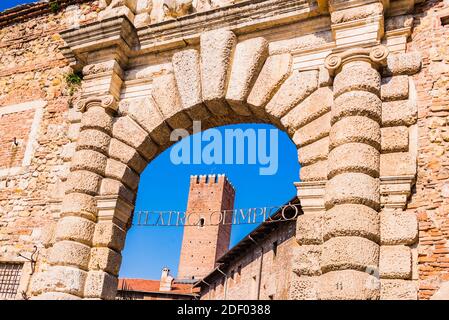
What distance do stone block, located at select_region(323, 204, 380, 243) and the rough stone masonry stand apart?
0.05 feet

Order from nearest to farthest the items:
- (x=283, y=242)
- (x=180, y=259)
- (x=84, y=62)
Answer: (x=84, y=62) → (x=283, y=242) → (x=180, y=259)

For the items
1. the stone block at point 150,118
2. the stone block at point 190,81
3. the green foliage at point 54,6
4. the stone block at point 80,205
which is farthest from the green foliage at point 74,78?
the stone block at point 80,205

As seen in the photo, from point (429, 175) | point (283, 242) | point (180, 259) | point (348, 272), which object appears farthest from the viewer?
point (180, 259)

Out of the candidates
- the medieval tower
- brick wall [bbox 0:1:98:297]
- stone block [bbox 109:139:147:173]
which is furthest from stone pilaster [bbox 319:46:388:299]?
the medieval tower

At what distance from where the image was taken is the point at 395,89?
19.4 feet

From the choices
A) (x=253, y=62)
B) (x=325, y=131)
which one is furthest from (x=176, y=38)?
(x=325, y=131)

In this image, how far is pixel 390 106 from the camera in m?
5.87

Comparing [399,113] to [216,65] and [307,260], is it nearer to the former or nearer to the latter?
[307,260]

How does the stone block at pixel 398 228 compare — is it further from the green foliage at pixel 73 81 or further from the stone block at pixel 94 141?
the green foliage at pixel 73 81

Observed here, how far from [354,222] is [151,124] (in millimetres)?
3078

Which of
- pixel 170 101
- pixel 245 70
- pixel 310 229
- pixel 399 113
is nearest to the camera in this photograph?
pixel 310 229

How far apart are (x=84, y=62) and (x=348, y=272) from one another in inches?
195

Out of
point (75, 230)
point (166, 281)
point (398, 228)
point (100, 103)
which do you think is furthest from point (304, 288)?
point (166, 281)
